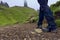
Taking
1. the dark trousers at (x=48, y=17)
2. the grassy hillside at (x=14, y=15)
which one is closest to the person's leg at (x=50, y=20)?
the dark trousers at (x=48, y=17)

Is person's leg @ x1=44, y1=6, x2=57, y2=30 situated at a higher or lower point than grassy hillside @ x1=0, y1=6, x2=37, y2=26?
higher

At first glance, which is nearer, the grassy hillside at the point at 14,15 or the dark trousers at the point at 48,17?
the dark trousers at the point at 48,17

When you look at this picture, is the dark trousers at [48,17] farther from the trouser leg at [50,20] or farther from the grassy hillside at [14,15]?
the grassy hillside at [14,15]

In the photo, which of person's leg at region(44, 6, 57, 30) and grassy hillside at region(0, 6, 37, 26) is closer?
person's leg at region(44, 6, 57, 30)

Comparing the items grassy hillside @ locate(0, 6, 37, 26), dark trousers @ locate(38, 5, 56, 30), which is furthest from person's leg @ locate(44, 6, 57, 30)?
grassy hillside @ locate(0, 6, 37, 26)

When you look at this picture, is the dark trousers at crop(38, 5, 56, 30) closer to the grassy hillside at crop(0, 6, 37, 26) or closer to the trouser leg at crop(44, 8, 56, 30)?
the trouser leg at crop(44, 8, 56, 30)

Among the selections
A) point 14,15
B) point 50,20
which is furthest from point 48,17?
point 14,15

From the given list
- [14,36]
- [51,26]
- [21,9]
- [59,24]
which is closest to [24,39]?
[14,36]

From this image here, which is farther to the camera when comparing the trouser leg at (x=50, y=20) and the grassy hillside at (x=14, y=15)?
the grassy hillside at (x=14, y=15)

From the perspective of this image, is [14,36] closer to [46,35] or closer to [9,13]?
[46,35]

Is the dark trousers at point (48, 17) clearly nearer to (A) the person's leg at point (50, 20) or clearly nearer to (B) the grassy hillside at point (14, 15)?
(A) the person's leg at point (50, 20)

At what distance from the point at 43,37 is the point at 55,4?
9017 millimetres

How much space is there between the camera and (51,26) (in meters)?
11.2

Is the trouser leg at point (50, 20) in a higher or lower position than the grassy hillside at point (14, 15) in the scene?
higher
